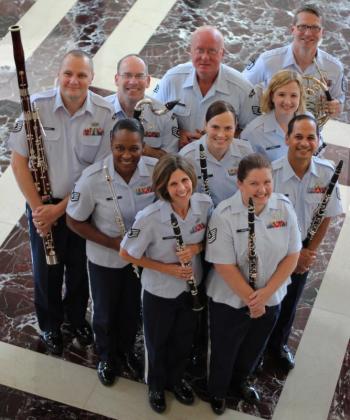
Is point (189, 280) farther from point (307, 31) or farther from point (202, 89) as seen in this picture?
point (307, 31)

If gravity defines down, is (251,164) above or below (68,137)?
above

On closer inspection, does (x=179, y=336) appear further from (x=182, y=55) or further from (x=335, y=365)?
(x=182, y=55)

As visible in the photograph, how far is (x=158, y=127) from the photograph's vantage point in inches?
173

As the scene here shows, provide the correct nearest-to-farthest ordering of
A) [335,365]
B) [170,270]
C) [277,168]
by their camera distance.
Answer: [170,270], [277,168], [335,365]

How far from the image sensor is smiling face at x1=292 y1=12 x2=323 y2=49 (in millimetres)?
4668

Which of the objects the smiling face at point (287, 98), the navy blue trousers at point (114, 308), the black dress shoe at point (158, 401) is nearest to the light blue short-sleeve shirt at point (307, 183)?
the smiling face at point (287, 98)

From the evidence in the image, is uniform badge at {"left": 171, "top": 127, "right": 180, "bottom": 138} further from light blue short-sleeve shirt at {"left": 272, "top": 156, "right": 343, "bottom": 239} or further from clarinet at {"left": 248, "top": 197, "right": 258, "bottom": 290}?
clarinet at {"left": 248, "top": 197, "right": 258, "bottom": 290}

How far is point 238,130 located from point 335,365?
1.54 meters

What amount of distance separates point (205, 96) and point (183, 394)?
1.72m

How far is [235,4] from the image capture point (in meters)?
7.65

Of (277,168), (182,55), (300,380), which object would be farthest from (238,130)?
(182,55)

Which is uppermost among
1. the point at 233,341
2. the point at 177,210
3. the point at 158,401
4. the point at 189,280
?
the point at 177,210

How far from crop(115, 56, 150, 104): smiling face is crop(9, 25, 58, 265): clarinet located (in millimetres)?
608

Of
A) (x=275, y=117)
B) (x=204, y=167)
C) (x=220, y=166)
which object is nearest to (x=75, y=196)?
(x=204, y=167)
